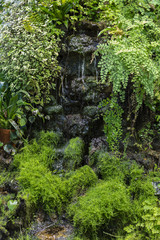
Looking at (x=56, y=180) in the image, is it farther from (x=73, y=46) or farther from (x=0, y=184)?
(x=73, y=46)

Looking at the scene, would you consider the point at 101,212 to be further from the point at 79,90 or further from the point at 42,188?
the point at 79,90

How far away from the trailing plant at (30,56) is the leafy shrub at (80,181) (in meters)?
1.37

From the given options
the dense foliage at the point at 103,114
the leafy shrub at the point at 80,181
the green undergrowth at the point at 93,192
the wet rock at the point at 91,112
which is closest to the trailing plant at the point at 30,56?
the dense foliage at the point at 103,114

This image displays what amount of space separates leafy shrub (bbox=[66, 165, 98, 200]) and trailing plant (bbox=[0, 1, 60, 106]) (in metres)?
1.37

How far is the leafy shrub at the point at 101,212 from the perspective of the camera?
2307 mm

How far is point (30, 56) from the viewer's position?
3.43m

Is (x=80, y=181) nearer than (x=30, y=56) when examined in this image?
Yes

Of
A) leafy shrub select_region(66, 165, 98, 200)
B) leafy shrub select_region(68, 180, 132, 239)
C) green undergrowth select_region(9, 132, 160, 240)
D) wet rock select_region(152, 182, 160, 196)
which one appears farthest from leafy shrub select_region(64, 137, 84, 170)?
wet rock select_region(152, 182, 160, 196)

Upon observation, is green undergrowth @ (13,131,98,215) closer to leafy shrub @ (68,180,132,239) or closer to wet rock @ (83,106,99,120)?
leafy shrub @ (68,180,132,239)

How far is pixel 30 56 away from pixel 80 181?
2137 millimetres

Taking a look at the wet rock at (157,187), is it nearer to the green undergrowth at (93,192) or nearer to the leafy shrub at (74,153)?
the green undergrowth at (93,192)

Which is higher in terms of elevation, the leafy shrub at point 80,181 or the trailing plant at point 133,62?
the trailing plant at point 133,62

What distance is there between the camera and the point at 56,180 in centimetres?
288

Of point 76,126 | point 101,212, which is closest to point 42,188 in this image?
point 101,212
